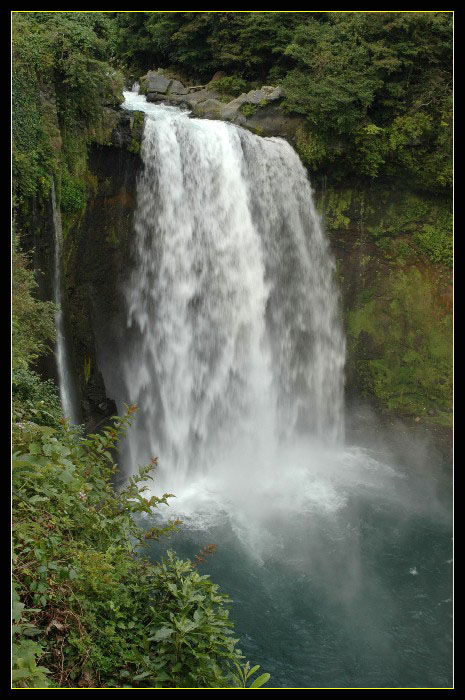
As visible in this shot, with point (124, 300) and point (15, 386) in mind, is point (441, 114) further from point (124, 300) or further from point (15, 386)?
point (15, 386)

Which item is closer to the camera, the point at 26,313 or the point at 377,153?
the point at 26,313

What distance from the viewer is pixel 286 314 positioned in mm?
12852

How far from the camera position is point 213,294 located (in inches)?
446

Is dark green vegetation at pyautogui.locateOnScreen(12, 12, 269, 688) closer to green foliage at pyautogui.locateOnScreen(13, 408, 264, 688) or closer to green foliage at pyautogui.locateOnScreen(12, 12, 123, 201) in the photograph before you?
green foliage at pyautogui.locateOnScreen(13, 408, 264, 688)

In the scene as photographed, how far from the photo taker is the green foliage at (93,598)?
10.8 ft

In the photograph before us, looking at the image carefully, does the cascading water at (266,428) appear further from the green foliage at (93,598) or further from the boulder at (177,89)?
the green foliage at (93,598)

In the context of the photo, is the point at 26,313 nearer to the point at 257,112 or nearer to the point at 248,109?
the point at 248,109

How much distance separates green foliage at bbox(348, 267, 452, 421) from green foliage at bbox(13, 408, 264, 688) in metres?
10.7

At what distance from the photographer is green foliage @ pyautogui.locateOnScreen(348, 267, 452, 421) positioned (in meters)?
13.7

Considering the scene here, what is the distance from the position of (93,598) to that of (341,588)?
18.7 ft

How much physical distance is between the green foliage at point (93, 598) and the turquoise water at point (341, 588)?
378cm

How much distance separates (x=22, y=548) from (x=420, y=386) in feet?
38.7

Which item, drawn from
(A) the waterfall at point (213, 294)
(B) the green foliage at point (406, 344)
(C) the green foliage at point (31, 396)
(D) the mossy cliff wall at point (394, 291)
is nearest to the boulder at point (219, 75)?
(A) the waterfall at point (213, 294)

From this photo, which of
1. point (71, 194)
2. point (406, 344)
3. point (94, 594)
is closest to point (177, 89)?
point (71, 194)
